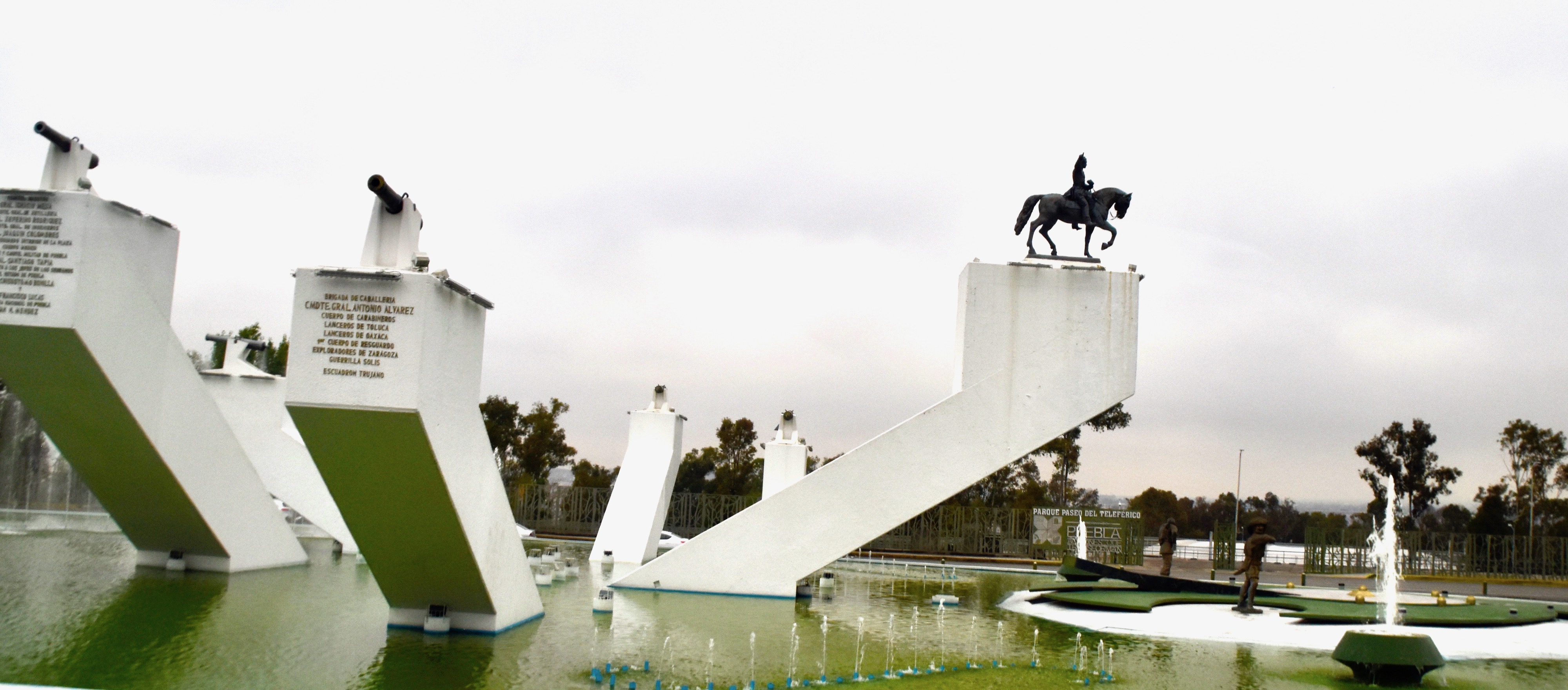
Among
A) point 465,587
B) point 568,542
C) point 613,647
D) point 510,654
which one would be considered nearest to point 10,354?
point 465,587

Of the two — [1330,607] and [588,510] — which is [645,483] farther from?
[1330,607]

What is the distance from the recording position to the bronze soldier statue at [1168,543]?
17344mm

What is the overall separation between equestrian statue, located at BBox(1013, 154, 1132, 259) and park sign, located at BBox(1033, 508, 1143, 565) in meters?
10.9

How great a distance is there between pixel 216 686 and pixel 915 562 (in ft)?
58.7

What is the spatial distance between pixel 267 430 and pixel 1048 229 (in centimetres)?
1275

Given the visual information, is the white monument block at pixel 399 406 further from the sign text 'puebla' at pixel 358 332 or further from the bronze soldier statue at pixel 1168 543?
the bronze soldier statue at pixel 1168 543

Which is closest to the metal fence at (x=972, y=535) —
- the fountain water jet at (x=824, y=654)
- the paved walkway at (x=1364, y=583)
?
the paved walkway at (x=1364, y=583)

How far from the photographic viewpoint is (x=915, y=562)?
77.7 feet

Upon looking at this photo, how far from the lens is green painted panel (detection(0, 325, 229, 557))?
10.4m

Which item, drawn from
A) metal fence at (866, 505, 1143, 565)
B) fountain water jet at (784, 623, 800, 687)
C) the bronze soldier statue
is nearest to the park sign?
metal fence at (866, 505, 1143, 565)

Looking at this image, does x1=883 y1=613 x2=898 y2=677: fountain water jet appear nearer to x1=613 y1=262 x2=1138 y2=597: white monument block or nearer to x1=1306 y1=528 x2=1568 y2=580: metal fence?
x1=613 y1=262 x2=1138 y2=597: white monument block

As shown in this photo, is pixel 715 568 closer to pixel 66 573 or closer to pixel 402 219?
pixel 402 219

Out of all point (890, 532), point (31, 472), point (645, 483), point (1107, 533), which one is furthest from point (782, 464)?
point (31, 472)

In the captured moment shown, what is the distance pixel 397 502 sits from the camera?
8.91 meters
